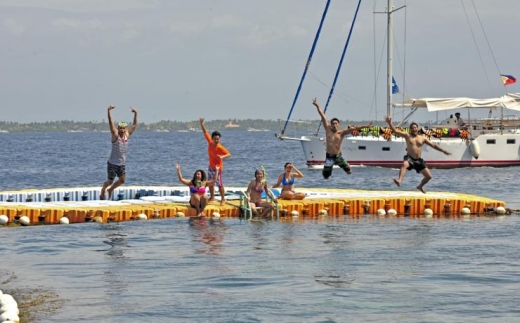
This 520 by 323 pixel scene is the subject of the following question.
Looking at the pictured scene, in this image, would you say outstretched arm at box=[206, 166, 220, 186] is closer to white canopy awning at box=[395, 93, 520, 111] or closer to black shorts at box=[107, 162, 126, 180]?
black shorts at box=[107, 162, 126, 180]

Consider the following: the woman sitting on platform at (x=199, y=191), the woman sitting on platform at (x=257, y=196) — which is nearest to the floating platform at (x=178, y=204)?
the woman sitting on platform at (x=199, y=191)

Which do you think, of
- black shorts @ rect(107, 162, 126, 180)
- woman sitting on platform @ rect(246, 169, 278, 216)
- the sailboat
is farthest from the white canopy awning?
black shorts @ rect(107, 162, 126, 180)

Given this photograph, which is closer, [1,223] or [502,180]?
[1,223]

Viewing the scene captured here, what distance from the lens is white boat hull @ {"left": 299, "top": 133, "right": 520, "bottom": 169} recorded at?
182 ft

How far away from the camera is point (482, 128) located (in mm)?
57906

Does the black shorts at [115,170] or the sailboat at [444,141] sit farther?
the sailboat at [444,141]

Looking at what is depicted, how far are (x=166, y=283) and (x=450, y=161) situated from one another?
41.8 meters

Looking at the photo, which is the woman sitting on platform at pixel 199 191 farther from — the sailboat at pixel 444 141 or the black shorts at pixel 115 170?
the sailboat at pixel 444 141

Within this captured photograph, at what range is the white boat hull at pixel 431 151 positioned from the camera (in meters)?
55.6

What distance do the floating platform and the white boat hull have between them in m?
27.5

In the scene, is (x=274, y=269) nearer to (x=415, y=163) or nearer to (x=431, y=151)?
(x=415, y=163)

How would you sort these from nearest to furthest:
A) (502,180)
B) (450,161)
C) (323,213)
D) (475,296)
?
(475,296) < (323,213) < (502,180) < (450,161)

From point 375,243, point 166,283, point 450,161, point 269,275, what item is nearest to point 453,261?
point 375,243

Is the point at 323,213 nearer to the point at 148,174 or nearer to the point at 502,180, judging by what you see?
the point at 502,180
